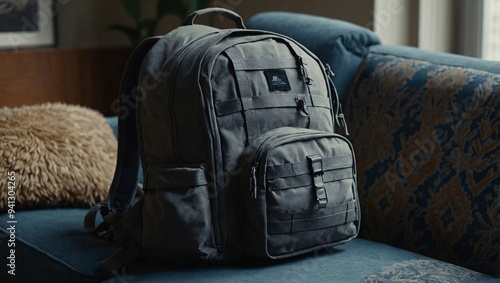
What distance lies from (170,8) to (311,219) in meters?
1.62

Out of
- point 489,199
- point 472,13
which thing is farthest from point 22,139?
point 472,13

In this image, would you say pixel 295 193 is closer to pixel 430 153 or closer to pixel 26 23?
pixel 430 153

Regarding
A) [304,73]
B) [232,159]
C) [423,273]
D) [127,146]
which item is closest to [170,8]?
[127,146]

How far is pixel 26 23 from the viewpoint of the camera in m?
2.91

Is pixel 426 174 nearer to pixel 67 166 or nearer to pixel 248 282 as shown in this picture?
pixel 248 282

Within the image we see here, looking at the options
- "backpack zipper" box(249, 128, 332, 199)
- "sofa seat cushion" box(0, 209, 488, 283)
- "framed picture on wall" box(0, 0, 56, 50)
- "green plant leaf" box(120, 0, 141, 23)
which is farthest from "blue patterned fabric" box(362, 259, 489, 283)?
"framed picture on wall" box(0, 0, 56, 50)

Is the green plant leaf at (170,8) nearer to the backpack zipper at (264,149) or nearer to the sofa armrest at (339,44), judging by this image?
the sofa armrest at (339,44)

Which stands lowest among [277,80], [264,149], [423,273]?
[423,273]

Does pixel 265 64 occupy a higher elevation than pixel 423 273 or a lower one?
higher

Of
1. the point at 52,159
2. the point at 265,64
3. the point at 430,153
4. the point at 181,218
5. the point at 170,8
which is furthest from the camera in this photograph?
the point at 170,8

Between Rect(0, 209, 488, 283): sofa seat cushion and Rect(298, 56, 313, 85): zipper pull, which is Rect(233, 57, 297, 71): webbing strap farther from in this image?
Rect(0, 209, 488, 283): sofa seat cushion

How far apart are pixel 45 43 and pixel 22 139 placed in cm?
130

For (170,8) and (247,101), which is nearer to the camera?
(247,101)

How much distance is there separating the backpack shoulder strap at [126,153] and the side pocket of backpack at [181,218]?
20 cm
